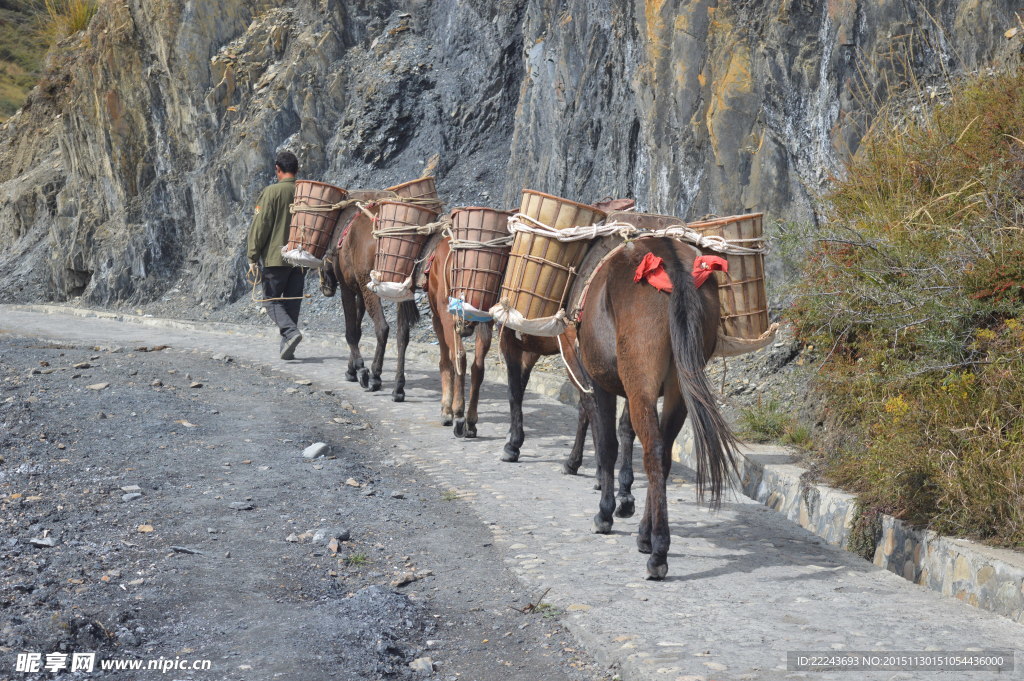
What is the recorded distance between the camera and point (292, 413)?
32.1ft

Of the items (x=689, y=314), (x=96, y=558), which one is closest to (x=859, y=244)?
(x=689, y=314)

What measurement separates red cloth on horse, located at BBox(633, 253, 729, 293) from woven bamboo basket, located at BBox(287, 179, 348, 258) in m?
6.92

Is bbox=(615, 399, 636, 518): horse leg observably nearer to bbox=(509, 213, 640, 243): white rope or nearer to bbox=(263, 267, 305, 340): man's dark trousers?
bbox=(509, 213, 640, 243): white rope

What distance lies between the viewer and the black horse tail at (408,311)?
11150 mm

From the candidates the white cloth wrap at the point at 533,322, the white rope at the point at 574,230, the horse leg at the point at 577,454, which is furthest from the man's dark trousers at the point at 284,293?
the white rope at the point at 574,230

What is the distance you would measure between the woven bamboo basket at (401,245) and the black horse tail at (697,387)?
493 cm

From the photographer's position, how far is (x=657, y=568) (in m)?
5.11

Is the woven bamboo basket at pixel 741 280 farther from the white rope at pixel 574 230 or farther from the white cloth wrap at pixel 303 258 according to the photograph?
the white cloth wrap at pixel 303 258

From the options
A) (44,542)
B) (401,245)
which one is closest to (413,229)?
(401,245)

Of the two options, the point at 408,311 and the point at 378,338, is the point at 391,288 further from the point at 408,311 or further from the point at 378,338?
the point at 378,338

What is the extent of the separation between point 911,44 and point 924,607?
18.8 feet

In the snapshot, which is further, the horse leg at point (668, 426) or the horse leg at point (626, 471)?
the horse leg at point (626, 471)

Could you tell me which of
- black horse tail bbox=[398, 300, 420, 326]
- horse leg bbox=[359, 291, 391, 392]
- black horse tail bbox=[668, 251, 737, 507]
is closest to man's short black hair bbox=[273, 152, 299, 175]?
horse leg bbox=[359, 291, 391, 392]

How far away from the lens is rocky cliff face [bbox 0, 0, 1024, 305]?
32.7 feet
